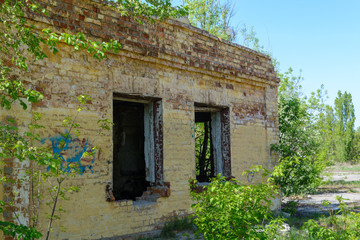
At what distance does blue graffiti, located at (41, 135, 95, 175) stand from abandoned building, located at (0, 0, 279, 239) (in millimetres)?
16

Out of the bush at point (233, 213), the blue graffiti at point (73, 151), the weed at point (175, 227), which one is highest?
the blue graffiti at point (73, 151)

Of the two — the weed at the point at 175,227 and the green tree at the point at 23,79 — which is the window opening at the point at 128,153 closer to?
the weed at the point at 175,227

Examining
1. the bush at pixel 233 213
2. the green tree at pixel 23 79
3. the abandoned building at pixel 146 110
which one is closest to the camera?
the green tree at pixel 23 79

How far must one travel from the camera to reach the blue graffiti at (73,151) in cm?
466

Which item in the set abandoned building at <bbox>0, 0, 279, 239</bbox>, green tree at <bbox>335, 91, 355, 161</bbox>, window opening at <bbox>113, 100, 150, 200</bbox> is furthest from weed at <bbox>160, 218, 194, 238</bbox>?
green tree at <bbox>335, 91, 355, 161</bbox>

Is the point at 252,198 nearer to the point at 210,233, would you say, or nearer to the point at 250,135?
the point at 210,233

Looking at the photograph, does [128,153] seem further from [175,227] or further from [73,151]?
[73,151]

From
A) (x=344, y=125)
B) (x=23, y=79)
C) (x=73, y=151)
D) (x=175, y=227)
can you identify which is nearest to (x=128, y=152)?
(x=175, y=227)

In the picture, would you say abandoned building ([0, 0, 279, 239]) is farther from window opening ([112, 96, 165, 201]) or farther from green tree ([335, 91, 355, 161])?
green tree ([335, 91, 355, 161])

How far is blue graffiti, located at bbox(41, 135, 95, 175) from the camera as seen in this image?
4.66m

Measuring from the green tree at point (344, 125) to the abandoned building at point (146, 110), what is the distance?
93.9ft

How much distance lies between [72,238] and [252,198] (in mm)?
2758

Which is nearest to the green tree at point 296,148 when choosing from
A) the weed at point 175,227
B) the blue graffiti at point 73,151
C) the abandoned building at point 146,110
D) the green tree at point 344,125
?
the abandoned building at point 146,110

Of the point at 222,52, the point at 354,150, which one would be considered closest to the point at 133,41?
the point at 222,52
